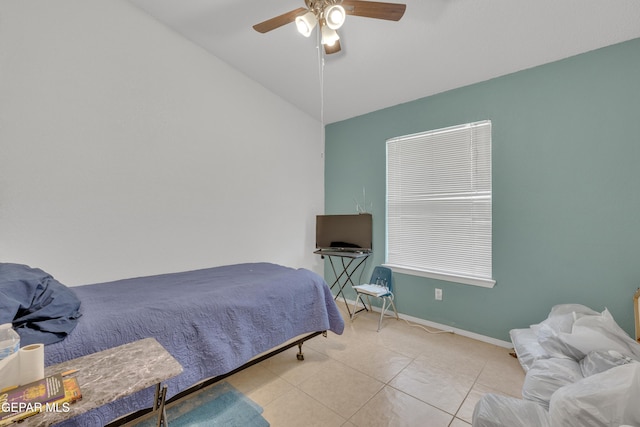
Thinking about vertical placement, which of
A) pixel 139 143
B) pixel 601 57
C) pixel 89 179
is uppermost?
pixel 601 57

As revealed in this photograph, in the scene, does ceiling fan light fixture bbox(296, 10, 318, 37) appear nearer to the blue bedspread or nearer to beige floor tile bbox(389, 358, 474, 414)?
the blue bedspread

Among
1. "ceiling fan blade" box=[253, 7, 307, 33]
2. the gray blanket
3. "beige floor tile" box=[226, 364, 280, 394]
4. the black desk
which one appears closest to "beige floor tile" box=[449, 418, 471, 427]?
"beige floor tile" box=[226, 364, 280, 394]

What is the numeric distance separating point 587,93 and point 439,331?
95.8 inches

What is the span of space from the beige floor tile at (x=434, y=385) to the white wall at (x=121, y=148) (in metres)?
1.89

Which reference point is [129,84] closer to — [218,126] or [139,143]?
[139,143]

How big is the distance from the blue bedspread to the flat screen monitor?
1.14 metres

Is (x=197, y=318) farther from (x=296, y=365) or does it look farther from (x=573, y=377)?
(x=573, y=377)

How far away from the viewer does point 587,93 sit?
2.10m

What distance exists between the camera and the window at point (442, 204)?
2.59 metres

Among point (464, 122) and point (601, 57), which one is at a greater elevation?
point (601, 57)

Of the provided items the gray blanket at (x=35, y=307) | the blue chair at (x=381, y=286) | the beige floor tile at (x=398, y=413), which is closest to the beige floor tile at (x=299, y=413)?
the beige floor tile at (x=398, y=413)

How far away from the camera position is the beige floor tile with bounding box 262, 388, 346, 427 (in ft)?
5.05

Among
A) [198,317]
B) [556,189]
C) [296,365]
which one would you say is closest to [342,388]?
[296,365]

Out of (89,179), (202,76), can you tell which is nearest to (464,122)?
(202,76)
